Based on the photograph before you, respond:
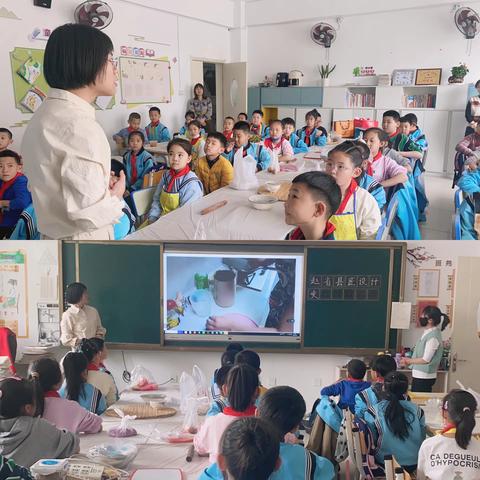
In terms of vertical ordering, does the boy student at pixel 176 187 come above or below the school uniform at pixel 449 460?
above

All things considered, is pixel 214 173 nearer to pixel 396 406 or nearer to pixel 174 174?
pixel 174 174

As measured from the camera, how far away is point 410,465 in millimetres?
1895

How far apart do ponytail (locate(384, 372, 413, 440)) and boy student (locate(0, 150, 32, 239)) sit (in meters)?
2.71

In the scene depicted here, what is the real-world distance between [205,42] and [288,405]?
953 cm

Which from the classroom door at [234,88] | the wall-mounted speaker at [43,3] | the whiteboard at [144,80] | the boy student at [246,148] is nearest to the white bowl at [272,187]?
the boy student at [246,148]

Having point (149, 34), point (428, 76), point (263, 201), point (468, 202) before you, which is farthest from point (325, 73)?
point (263, 201)

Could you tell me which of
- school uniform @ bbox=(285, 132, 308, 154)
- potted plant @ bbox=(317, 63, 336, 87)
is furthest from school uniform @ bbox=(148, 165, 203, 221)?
potted plant @ bbox=(317, 63, 336, 87)

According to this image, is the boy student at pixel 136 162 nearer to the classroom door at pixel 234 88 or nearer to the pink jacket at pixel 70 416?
the pink jacket at pixel 70 416

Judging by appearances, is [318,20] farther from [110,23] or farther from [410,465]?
[410,465]

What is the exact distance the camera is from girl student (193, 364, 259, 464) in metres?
1.57

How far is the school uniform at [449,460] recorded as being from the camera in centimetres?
168

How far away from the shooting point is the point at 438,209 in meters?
6.74

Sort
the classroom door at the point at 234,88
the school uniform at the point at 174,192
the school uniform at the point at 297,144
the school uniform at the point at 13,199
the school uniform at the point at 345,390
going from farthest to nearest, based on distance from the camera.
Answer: the classroom door at the point at 234,88 < the school uniform at the point at 297,144 < the school uniform at the point at 174,192 < the school uniform at the point at 13,199 < the school uniform at the point at 345,390

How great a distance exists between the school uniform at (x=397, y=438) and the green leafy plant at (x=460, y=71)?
8.37 metres
